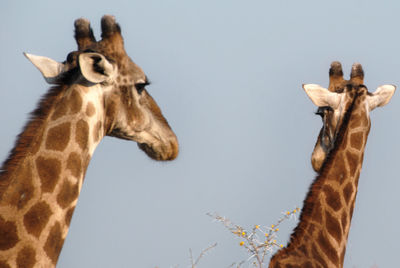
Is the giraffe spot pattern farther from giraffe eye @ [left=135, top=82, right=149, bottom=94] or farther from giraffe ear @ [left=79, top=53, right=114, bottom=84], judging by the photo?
giraffe eye @ [left=135, top=82, right=149, bottom=94]

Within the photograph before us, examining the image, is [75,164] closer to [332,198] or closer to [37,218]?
[37,218]

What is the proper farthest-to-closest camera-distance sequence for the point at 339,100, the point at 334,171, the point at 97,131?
the point at 339,100 < the point at 334,171 < the point at 97,131

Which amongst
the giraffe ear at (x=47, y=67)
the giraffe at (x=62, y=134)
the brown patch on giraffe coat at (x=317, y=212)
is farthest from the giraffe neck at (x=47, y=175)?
the brown patch on giraffe coat at (x=317, y=212)

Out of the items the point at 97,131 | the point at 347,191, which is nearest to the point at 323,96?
the point at 347,191

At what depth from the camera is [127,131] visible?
6324mm

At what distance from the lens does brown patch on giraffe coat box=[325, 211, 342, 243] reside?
19.3 feet

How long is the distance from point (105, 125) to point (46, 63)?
0.69 metres

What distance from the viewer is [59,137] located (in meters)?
5.26

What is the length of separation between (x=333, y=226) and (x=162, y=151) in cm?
175

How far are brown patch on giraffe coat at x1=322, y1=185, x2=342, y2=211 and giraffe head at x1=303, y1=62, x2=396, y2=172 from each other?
436 mm

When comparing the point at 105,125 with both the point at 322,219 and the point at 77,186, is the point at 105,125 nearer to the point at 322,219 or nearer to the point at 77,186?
the point at 77,186

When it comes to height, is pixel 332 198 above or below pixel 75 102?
below

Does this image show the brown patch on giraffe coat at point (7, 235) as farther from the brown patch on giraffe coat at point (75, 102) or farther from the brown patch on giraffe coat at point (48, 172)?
the brown patch on giraffe coat at point (75, 102)

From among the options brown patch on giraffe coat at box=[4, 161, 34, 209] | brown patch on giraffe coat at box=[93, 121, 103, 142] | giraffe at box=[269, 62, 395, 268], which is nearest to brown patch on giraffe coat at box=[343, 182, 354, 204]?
giraffe at box=[269, 62, 395, 268]
